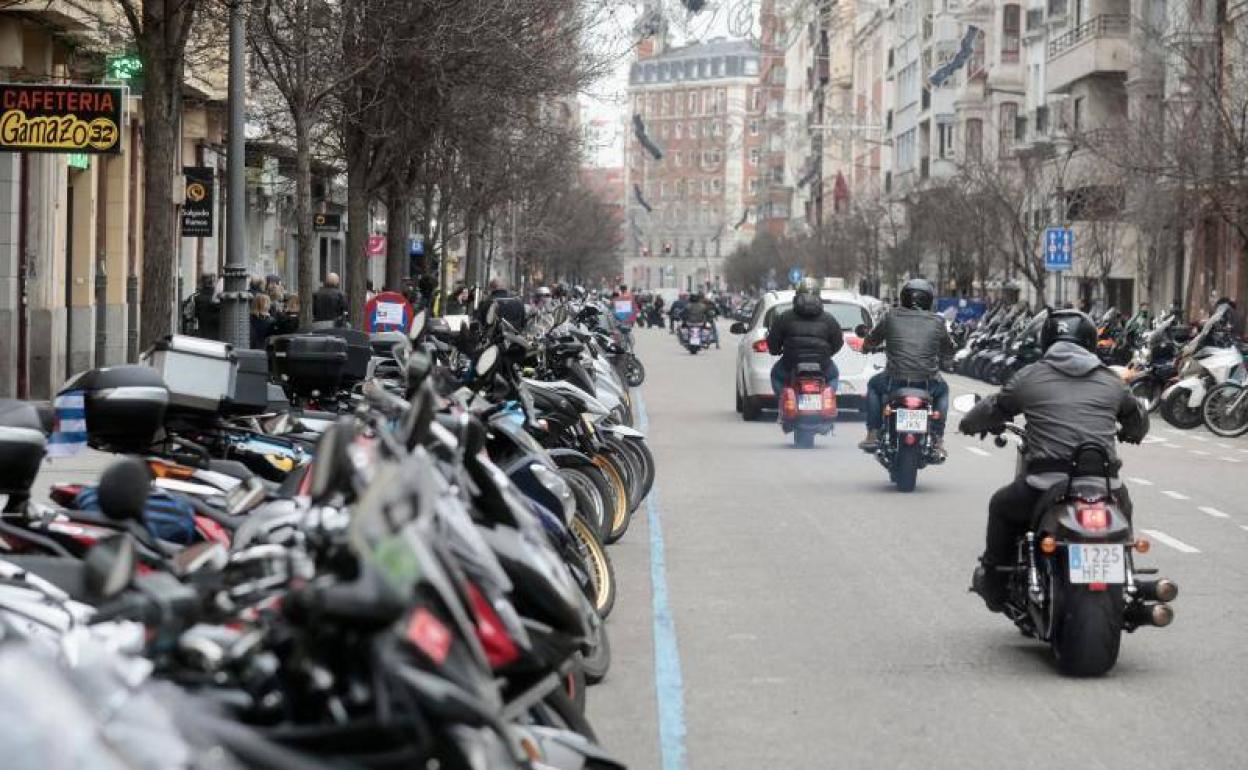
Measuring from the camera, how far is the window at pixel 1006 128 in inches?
2800

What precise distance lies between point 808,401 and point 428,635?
62.1ft

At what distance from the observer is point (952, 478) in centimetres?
1984

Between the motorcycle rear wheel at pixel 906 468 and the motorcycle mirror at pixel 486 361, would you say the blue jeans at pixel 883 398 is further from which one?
the motorcycle mirror at pixel 486 361

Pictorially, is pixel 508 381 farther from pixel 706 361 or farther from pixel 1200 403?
pixel 706 361

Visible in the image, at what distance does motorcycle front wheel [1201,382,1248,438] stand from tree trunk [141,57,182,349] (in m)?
14.2

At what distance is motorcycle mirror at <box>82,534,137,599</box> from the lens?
4320 millimetres

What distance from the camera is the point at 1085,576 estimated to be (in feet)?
30.1

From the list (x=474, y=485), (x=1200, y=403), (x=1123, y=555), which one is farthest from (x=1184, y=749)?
(x=1200, y=403)

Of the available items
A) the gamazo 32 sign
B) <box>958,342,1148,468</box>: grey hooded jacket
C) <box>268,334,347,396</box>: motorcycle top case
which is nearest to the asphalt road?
<box>958,342,1148,468</box>: grey hooded jacket

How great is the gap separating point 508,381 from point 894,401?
6.78 m

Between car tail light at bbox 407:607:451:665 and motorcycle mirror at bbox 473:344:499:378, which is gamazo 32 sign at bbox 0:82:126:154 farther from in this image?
car tail light at bbox 407:607:451:665

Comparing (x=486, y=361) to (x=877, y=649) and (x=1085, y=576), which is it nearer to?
(x=877, y=649)

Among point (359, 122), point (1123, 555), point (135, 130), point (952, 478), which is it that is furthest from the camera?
point (135, 130)

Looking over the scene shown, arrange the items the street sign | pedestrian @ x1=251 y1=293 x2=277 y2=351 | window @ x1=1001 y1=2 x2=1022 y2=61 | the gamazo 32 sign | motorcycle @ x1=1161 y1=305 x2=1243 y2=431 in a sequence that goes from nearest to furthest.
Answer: the gamazo 32 sign < motorcycle @ x1=1161 y1=305 x2=1243 y2=431 < pedestrian @ x1=251 y1=293 x2=277 y2=351 < the street sign < window @ x1=1001 y1=2 x2=1022 y2=61
